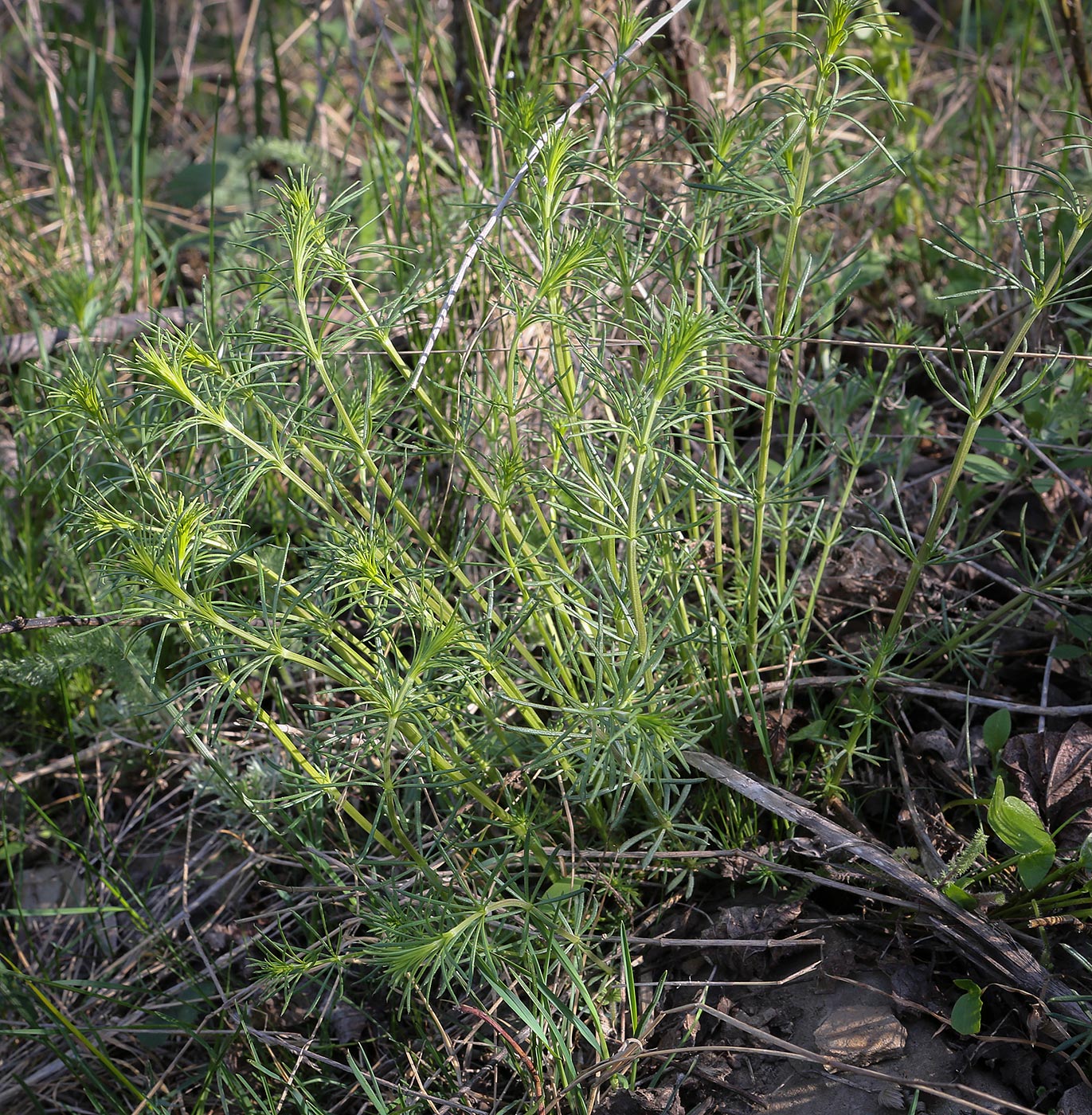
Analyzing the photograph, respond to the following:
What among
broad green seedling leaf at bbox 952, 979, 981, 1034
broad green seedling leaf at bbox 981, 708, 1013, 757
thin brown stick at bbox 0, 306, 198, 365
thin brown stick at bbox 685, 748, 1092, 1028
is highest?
thin brown stick at bbox 0, 306, 198, 365

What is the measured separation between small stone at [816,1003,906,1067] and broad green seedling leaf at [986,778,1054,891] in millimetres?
308

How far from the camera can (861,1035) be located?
4.93 ft

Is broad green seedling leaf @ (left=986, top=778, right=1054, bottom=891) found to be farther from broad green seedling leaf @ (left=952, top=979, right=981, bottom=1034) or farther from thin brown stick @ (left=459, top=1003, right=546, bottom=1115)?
thin brown stick @ (left=459, top=1003, right=546, bottom=1115)

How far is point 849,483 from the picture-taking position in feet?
5.93

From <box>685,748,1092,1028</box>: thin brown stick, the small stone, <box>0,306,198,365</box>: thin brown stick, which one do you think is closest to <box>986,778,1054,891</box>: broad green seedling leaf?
<box>685,748,1092,1028</box>: thin brown stick

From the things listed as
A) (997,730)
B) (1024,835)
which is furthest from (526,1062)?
(997,730)

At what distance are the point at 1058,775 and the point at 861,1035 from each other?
0.56 meters

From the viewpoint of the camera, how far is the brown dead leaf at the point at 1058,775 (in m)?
1.62

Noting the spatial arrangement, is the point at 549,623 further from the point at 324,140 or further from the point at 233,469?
the point at 324,140

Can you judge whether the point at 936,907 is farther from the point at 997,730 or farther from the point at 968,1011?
the point at 997,730

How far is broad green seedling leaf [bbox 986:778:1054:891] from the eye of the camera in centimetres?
148

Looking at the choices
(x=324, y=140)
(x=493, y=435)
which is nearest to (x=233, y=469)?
(x=493, y=435)

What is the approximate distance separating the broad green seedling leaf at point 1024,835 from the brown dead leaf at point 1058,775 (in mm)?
142

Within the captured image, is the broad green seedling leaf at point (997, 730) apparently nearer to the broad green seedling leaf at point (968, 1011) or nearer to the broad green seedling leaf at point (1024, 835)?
the broad green seedling leaf at point (1024, 835)
